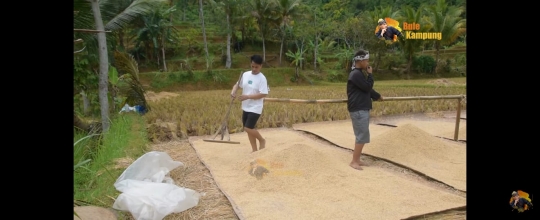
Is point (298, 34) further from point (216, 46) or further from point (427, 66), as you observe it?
point (427, 66)

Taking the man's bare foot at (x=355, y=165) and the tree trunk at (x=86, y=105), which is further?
the tree trunk at (x=86, y=105)

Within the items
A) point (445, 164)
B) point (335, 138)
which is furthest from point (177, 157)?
point (445, 164)

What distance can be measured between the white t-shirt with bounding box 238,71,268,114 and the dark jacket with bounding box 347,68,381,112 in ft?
3.50

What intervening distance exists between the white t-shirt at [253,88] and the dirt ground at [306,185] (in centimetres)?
58

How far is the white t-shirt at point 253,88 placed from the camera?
5.03m

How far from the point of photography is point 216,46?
28.2m

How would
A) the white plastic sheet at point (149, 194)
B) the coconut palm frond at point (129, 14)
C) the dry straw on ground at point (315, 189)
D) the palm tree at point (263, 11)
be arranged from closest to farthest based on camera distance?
1. the white plastic sheet at point (149, 194)
2. the dry straw on ground at point (315, 189)
3. the coconut palm frond at point (129, 14)
4. the palm tree at point (263, 11)

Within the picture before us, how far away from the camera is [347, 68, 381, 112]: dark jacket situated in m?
4.49

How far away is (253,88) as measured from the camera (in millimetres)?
5039

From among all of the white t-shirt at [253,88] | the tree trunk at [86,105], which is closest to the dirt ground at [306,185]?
the white t-shirt at [253,88]

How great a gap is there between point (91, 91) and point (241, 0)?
16.1 meters

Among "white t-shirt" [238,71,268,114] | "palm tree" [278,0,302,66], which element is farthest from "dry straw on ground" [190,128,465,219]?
"palm tree" [278,0,302,66]
